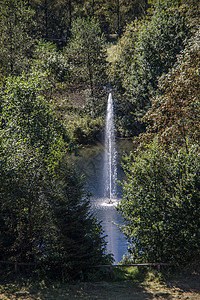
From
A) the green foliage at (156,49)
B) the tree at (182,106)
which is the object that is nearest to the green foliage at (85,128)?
the green foliage at (156,49)

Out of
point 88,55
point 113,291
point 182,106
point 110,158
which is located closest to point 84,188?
point 113,291

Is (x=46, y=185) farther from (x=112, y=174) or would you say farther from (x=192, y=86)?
(x=112, y=174)

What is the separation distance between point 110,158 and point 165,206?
24.3 m

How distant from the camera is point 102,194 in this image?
3006 centimetres

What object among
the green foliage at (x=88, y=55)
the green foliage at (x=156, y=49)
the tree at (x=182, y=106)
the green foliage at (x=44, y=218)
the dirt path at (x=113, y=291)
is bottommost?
the dirt path at (x=113, y=291)

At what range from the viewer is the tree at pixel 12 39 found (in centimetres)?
3469

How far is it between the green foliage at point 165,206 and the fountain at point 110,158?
11327 millimetres

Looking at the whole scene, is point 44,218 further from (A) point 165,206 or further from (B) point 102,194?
(B) point 102,194

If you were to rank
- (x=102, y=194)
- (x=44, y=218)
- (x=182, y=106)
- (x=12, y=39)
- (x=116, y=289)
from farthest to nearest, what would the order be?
(x=12, y=39)
(x=102, y=194)
(x=182, y=106)
(x=44, y=218)
(x=116, y=289)

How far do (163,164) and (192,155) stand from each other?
59.4 inches

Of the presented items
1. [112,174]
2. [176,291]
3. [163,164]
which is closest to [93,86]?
[112,174]

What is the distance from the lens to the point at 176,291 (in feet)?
47.6

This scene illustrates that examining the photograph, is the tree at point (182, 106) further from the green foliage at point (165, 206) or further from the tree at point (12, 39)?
the tree at point (12, 39)

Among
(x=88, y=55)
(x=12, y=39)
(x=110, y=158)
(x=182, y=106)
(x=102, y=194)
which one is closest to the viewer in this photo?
(x=182, y=106)
